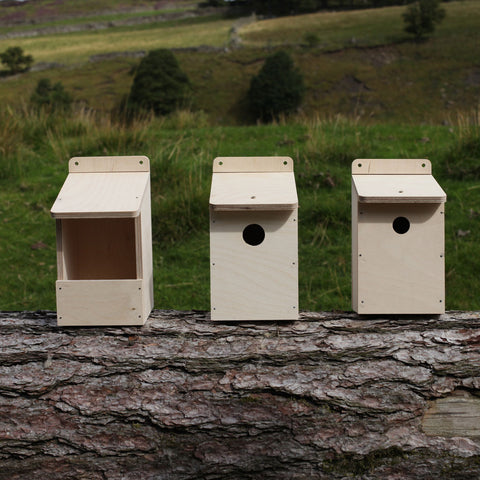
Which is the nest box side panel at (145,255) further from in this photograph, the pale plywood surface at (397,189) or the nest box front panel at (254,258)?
the pale plywood surface at (397,189)

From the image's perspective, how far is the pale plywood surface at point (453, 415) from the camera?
8.20 ft

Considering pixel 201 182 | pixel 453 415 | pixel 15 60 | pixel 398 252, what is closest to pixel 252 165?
pixel 398 252

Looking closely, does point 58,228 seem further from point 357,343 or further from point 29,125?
point 29,125

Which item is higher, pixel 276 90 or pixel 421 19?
pixel 421 19

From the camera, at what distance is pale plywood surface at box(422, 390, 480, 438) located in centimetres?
250

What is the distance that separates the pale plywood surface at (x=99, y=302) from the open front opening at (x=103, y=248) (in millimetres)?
524

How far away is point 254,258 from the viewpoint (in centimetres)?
257

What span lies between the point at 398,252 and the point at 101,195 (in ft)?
4.52

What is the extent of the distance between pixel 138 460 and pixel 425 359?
4.31 ft

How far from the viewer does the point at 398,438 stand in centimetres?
247

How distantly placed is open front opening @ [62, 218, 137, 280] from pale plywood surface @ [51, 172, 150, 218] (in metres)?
0.39

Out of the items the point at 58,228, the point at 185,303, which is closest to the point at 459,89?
the point at 185,303

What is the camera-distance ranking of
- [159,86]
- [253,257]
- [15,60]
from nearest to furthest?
[253,257]
[159,86]
[15,60]

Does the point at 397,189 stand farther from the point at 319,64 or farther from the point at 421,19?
the point at 421,19
